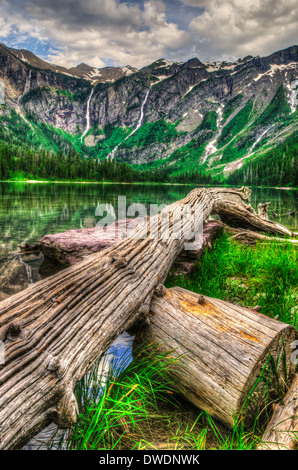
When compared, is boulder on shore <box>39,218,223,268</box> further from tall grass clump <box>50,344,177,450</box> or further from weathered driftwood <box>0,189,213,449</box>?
tall grass clump <box>50,344,177,450</box>

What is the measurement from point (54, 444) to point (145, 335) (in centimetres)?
134

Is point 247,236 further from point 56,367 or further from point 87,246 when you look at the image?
point 56,367

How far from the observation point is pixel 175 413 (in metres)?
2.58

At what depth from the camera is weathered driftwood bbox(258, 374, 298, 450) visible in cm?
190

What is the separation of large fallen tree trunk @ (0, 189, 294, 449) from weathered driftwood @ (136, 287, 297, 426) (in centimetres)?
51

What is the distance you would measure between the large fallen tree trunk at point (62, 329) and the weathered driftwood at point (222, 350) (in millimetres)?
508

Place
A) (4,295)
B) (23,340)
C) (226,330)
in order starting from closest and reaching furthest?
1. (23,340)
2. (226,330)
3. (4,295)

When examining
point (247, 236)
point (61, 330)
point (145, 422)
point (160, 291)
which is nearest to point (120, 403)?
point (145, 422)

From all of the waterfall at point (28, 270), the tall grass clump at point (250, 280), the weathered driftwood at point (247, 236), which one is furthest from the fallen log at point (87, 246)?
the weathered driftwood at point (247, 236)

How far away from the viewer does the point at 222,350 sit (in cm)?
254

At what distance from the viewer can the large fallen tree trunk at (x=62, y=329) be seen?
1834mm

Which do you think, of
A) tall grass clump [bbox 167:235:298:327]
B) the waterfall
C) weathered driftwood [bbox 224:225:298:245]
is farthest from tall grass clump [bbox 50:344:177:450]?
weathered driftwood [bbox 224:225:298:245]
